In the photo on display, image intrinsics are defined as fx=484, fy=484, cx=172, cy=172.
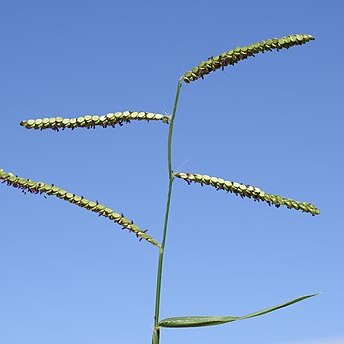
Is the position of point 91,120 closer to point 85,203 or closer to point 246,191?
point 85,203

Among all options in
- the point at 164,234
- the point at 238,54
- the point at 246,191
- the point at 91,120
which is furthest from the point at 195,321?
the point at 238,54

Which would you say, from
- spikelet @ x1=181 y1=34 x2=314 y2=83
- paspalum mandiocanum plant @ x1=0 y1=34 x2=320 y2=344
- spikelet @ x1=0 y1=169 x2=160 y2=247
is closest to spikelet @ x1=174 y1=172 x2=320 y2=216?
paspalum mandiocanum plant @ x1=0 y1=34 x2=320 y2=344

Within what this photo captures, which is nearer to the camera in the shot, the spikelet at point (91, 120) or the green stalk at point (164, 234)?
the green stalk at point (164, 234)

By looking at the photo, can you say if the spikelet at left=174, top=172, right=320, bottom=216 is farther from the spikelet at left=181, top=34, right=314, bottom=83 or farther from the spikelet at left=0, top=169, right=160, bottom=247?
the spikelet at left=181, top=34, right=314, bottom=83

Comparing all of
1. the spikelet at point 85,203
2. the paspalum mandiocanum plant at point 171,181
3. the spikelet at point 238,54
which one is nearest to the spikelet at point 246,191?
the paspalum mandiocanum plant at point 171,181

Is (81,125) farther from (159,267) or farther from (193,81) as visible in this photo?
(159,267)

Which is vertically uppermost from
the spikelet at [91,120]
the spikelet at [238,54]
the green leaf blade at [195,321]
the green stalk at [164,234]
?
the spikelet at [238,54]

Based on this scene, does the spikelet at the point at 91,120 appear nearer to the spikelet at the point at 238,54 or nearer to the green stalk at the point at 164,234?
the green stalk at the point at 164,234
